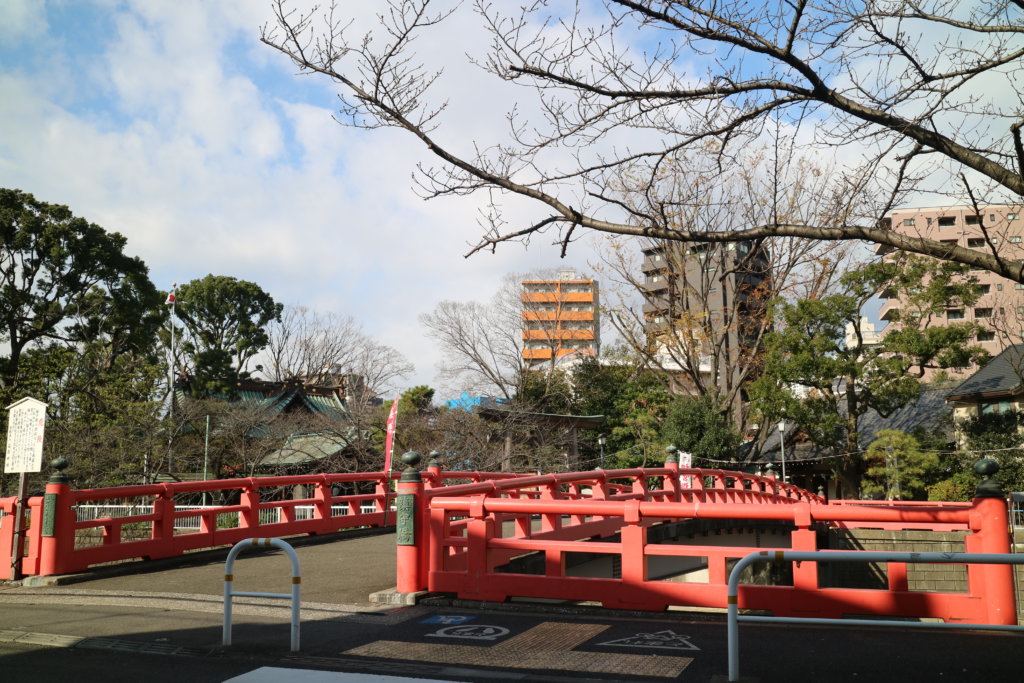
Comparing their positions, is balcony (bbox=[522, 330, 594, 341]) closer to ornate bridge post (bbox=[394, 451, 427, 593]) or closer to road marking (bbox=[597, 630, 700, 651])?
ornate bridge post (bbox=[394, 451, 427, 593])

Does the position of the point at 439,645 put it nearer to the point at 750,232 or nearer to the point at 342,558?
the point at 750,232

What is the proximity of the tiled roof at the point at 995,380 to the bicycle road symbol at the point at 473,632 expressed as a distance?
1263 inches

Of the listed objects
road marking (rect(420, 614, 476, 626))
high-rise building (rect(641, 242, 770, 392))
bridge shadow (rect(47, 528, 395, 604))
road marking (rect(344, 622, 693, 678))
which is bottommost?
bridge shadow (rect(47, 528, 395, 604))

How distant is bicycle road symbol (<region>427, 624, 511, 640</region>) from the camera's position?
7434 millimetres

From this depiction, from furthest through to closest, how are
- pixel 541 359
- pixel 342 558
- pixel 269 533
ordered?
1. pixel 541 359
2. pixel 269 533
3. pixel 342 558

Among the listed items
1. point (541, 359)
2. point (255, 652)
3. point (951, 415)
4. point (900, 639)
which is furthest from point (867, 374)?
point (255, 652)

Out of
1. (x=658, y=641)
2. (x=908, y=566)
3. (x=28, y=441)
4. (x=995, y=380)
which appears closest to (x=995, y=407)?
(x=995, y=380)

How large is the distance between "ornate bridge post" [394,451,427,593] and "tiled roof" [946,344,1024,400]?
31.3m

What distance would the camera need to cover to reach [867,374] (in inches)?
1331

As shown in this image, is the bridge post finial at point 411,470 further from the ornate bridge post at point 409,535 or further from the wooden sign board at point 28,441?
the wooden sign board at point 28,441

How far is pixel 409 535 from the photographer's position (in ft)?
30.9

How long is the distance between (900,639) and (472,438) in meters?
25.2

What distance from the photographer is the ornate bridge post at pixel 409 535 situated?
9320mm

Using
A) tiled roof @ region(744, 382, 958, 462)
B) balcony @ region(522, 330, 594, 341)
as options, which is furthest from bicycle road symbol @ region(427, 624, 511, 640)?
balcony @ region(522, 330, 594, 341)
